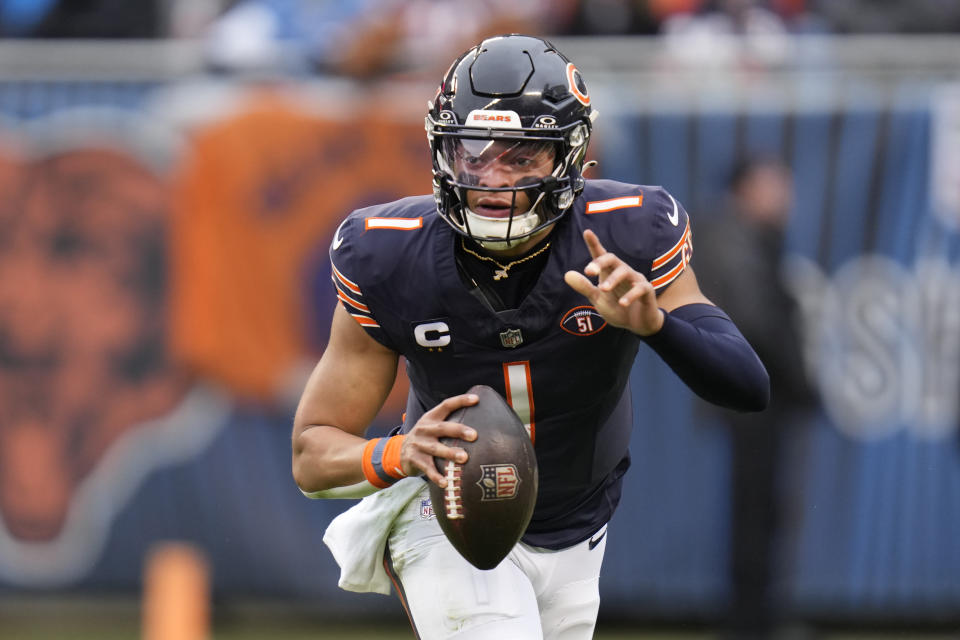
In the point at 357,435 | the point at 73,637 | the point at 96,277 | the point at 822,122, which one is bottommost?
the point at 73,637

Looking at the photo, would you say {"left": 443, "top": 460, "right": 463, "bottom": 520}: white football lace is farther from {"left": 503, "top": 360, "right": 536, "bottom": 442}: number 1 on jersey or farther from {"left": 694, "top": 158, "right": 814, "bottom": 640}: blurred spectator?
{"left": 694, "top": 158, "right": 814, "bottom": 640}: blurred spectator

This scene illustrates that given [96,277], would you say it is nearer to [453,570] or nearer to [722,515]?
[722,515]

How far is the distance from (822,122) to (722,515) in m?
1.87

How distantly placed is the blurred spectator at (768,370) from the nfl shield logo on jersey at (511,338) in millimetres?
3203

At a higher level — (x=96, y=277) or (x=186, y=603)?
(x=96, y=277)

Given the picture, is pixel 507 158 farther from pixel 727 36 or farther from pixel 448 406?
pixel 727 36

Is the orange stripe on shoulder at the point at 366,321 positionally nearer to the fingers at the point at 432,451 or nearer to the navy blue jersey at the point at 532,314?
the navy blue jersey at the point at 532,314

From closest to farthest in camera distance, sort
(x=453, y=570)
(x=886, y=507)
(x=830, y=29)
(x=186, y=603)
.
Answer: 1. (x=453, y=570)
2. (x=186, y=603)
3. (x=886, y=507)
4. (x=830, y=29)

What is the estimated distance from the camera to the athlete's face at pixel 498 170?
10.8 ft

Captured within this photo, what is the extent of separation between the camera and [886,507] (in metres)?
6.82

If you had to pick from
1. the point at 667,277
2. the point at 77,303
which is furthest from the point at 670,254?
the point at 77,303

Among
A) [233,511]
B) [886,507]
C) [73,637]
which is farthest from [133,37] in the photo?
[886,507]

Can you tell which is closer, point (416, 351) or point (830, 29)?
point (416, 351)

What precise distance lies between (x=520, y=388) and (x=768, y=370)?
10.7 feet
